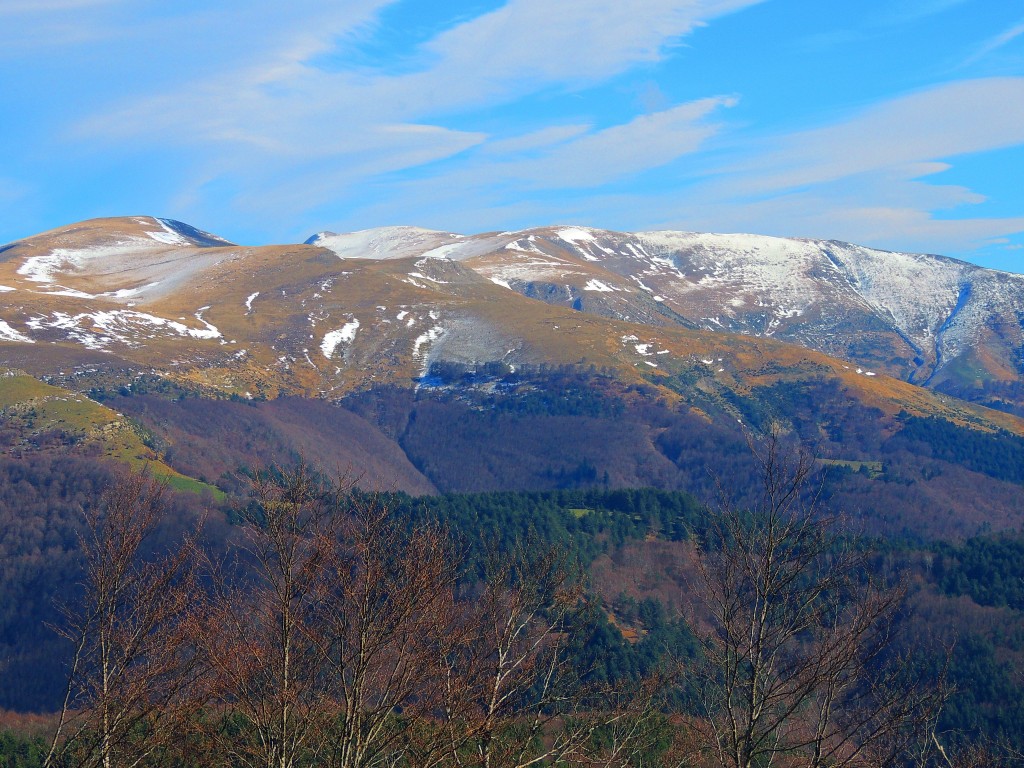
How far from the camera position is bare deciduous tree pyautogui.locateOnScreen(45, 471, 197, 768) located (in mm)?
21875

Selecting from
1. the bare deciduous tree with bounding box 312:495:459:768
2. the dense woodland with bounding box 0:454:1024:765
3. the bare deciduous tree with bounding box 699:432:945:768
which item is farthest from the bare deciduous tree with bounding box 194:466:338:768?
the dense woodland with bounding box 0:454:1024:765

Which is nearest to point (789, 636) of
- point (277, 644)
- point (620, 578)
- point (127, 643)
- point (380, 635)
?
point (380, 635)

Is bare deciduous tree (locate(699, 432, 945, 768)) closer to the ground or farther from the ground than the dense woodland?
farther from the ground

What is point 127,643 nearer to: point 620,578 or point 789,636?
point 789,636

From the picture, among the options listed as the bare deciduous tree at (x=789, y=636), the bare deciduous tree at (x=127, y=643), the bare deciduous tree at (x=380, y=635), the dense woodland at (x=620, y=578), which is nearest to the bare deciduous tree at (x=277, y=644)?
the bare deciduous tree at (x=380, y=635)

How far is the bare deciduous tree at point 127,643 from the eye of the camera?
71.8ft

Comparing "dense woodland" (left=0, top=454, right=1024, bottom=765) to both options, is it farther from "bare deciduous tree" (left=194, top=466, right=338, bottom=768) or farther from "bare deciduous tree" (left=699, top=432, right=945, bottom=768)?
"bare deciduous tree" (left=699, top=432, right=945, bottom=768)

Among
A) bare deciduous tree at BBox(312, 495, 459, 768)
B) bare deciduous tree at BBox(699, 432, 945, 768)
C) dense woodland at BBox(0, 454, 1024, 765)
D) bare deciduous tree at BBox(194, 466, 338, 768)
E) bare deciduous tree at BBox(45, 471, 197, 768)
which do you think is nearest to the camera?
bare deciduous tree at BBox(699, 432, 945, 768)

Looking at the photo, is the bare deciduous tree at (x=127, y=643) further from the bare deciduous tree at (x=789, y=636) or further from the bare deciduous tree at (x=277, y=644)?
the bare deciduous tree at (x=789, y=636)

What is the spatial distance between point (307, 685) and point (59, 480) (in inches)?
7572

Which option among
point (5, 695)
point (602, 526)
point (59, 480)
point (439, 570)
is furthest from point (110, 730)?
point (59, 480)

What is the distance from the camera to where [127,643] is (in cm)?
2264

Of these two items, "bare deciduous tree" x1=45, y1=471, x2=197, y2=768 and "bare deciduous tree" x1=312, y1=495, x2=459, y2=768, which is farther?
"bare deciduous tree" x1=312, y1=495, x2=459, y2=768

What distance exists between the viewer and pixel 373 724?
900 inches
